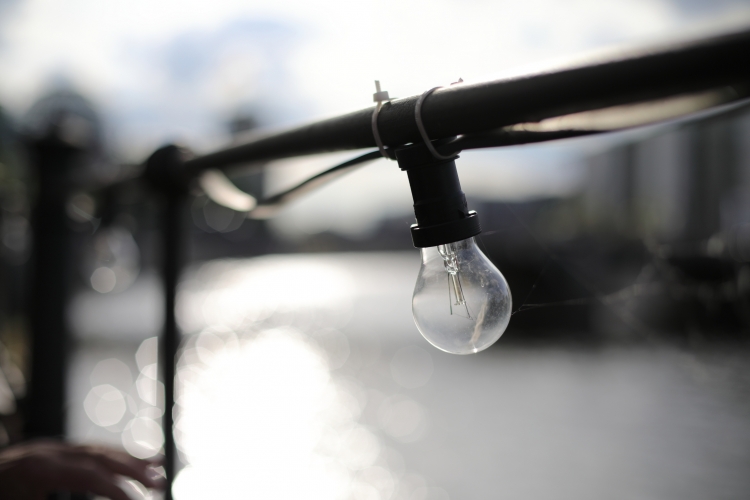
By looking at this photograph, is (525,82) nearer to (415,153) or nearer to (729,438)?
(415,153)

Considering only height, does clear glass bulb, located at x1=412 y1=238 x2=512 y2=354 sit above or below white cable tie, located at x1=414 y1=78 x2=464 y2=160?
below

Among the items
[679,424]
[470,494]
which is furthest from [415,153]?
[679,424]

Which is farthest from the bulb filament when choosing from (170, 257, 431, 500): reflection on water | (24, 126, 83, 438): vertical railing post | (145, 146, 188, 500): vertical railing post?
(24, 126, 83, 438): vertical railing post

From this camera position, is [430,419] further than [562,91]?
Yes

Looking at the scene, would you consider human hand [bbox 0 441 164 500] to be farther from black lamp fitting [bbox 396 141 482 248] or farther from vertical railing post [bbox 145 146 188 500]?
black lamp fitting [bbox 396 141 482 248]

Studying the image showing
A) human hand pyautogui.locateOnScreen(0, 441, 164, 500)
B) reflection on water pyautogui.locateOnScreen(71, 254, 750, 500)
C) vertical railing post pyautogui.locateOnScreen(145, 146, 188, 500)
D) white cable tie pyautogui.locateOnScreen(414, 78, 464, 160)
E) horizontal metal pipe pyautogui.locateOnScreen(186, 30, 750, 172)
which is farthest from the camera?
reflection on water pyautogui.locateOnScreen(71, 254, 750, 500)

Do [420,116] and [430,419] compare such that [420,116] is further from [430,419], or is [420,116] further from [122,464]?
[430,419]

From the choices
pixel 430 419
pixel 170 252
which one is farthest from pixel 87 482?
pixel 430 419

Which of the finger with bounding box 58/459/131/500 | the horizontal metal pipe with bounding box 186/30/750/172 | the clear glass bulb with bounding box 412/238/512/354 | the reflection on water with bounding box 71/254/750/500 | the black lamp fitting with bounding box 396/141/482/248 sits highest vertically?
the horizontal metal pipe with bounding box 186/30/750/172
